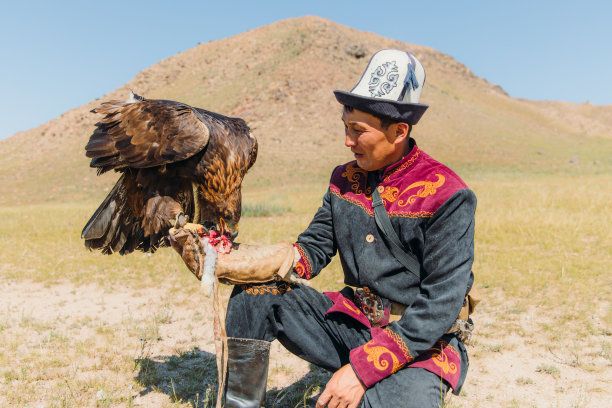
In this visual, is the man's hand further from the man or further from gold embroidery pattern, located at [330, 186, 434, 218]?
gold embroidery pattern, located at [330, 186, 434, 218]

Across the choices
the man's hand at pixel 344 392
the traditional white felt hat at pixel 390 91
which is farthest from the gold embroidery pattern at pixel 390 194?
the man's hand at pixel 344 392

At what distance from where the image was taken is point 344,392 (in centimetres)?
209

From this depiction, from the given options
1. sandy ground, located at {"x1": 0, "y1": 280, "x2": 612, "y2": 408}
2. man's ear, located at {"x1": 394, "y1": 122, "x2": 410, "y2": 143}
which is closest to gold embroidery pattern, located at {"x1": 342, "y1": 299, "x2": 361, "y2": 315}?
sandy ground, located at {"x1": 0, "y1": 280, "x2": 612, "y2": 408}

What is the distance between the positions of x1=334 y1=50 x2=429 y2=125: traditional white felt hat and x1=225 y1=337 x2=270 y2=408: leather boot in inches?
53.4

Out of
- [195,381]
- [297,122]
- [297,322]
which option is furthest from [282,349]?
[297,122]

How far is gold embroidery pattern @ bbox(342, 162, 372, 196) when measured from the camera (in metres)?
2.59

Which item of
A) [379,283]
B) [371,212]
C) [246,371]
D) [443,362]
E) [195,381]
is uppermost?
[371,212]

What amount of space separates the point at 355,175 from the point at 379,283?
0.66 meters

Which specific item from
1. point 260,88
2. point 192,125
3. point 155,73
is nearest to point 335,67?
point 260,88

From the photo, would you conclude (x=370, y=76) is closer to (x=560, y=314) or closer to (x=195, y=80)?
(x=560, y=314)

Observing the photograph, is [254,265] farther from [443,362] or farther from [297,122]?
[297,122]

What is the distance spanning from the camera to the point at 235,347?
2.38 m

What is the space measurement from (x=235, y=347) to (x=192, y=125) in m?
1.82

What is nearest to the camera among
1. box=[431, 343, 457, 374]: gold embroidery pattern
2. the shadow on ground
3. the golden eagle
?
box=[431, 343, 457, 374]: gold embroidery pattern
